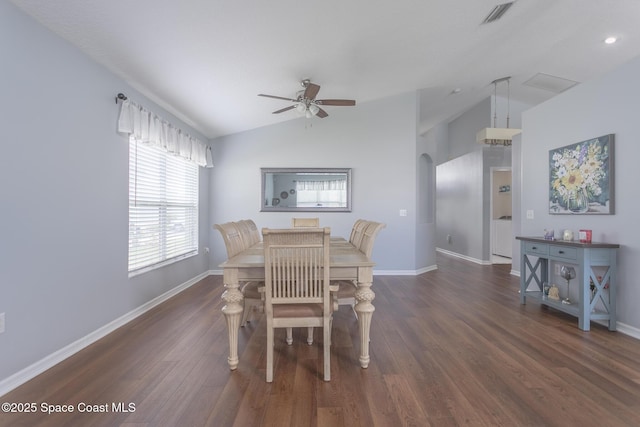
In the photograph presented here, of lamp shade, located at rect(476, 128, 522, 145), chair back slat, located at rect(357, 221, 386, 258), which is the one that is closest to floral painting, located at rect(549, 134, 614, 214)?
lamp shade, located at rect(476, 128, 522, 145)

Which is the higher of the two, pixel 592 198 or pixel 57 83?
pixel 57 83

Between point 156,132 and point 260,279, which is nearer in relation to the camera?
point 260,279

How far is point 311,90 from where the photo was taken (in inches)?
120

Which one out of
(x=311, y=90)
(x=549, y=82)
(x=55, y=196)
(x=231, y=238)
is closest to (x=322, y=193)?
(x=311, y=90)

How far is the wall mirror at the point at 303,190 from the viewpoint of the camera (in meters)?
4.87

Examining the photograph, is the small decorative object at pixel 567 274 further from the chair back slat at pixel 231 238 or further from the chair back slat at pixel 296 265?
the chair back slat at pixel 231 238

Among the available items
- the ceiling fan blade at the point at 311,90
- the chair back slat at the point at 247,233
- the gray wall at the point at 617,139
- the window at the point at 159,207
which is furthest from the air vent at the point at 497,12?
the window at the point at 159,207

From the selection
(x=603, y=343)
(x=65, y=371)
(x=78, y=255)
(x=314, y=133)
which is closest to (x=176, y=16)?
(x=78, y=255)

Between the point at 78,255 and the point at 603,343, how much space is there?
4.31 m

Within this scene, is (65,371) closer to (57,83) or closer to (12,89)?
(12,89)

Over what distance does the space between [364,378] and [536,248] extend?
2586mm

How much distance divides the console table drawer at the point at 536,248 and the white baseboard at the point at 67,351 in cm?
434

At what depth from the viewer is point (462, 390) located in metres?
1.70

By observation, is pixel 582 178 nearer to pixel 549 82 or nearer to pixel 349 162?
pixel 349 162
